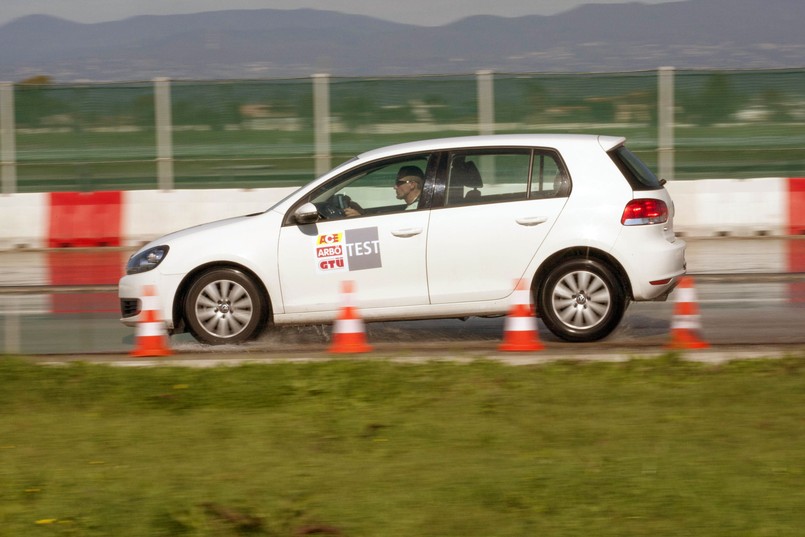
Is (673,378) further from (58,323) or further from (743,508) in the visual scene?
(58,323)

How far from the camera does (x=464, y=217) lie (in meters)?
9.35

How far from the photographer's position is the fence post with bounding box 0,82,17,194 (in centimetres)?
1991

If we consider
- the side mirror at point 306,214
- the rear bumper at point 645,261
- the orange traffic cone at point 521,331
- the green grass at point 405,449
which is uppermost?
the side mirror at point 306,214

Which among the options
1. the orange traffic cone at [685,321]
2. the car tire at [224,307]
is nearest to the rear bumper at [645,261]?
the orange traffic cone at [685,321]

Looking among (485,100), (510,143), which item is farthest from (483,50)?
(510,143)

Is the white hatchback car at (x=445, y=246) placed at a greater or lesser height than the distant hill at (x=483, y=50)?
lesser

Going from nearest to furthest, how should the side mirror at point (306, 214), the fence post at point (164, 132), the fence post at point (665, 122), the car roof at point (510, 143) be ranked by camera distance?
the side mirror at point (306, 214) < the car roof at point (510, 143) < the fence post at point (665, 122) < the fence post at point (164, 132)

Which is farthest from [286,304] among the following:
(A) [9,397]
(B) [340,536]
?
(B) [340,536]

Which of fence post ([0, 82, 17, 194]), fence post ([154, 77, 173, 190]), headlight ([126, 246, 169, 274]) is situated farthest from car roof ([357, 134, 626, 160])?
fence post ([0, 82, 17, 194])

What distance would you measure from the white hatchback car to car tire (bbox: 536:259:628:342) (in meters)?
0.01

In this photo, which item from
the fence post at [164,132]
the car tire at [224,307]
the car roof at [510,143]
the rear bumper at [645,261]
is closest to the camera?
the rear bumper at [645,261]

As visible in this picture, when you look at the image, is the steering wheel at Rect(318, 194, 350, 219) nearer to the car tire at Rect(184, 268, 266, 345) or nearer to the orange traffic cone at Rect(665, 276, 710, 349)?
the car tire at Rect(184, 268, 266, 345)

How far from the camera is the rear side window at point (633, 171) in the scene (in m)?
9.47

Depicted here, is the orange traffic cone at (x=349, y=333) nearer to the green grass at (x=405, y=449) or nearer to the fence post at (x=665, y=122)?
the green grass at (x=405, y=449)
